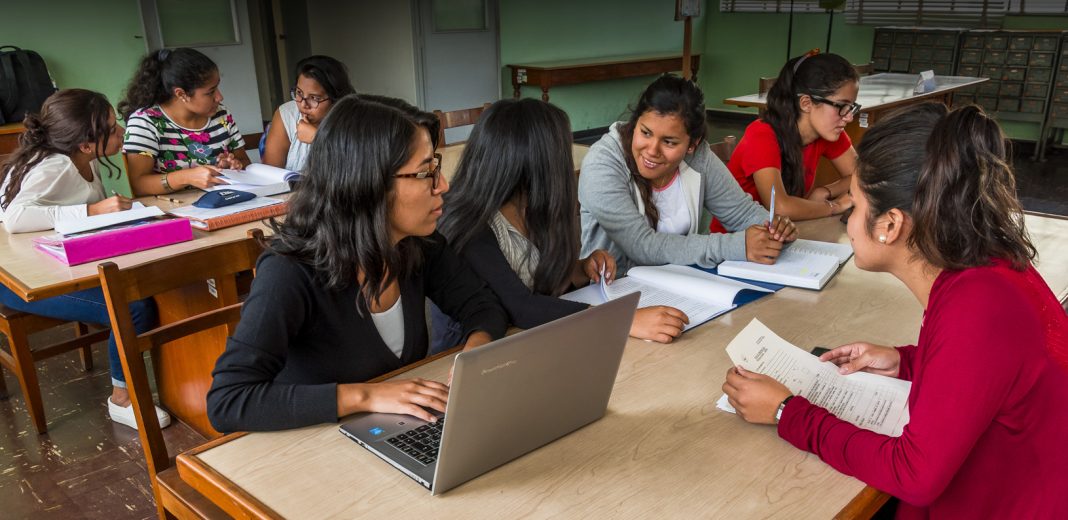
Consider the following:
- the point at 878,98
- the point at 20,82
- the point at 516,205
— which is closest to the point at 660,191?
the point at 516,205

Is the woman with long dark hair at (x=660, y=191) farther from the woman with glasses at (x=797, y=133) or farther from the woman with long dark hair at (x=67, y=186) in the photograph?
the woman with long dark hair at (x=67, y=186)

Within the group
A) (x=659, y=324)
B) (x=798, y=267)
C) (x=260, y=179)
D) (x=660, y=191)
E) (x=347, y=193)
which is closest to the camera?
(x=347, y=193)

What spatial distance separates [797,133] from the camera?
2.54 m

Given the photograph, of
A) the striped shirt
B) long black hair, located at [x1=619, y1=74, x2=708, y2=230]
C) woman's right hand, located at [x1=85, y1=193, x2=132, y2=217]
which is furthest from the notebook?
long black hair, located at [x1=619, y1=74, x2=708, y2=230]

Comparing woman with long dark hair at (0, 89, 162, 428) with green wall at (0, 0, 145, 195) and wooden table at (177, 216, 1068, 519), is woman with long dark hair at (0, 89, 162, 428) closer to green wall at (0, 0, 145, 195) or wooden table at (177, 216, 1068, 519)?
wooden table at (177, 216, 1068, 519)

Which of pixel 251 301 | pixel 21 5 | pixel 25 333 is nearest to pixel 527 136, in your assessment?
pixel 251 301

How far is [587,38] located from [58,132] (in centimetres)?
604

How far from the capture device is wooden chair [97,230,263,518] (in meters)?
1.24

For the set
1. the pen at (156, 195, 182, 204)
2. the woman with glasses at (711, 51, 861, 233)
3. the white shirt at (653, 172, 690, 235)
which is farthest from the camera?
the pen at (156, 195, 182, 204)

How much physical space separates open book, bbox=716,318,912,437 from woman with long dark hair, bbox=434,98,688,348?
15.9 inches

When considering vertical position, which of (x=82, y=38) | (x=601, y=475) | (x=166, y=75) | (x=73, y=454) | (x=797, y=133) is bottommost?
(x=73, y=454)

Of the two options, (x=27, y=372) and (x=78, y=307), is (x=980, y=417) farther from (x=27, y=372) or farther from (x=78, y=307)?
(x=27, y=372)

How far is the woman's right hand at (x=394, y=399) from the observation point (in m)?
1.14

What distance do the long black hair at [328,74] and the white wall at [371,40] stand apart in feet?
11.4
